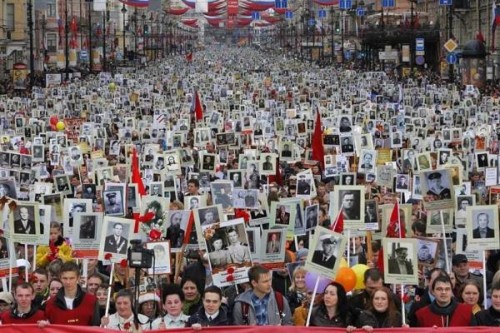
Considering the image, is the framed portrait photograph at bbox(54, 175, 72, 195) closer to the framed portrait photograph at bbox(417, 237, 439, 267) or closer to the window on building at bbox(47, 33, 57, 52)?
the framed portrait photograph at bbox(417, 237, 439, 267)

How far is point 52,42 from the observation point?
98.4m

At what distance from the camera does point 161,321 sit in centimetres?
1038

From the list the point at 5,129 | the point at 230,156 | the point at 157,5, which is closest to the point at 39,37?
the point at 157,5

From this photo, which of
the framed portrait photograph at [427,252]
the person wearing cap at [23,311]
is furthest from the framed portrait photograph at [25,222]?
the framed portrait photograph at [427,252]

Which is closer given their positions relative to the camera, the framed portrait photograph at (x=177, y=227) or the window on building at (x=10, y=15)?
the framed portrait photograph at (x=177, y=227)

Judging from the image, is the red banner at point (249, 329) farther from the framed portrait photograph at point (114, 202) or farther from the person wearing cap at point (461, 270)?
the framed portrait photograph at point (114, 202)

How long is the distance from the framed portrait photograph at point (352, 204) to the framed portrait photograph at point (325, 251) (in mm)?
2461

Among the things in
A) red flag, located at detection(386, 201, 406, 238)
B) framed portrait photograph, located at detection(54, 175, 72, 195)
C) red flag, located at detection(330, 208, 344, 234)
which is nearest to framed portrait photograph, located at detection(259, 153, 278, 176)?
framed portrait photograph, located at detection(54, 175, 72, 195)

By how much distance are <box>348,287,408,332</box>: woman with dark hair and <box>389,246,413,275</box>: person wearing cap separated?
802 mm

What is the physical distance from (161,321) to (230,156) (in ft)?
51.2

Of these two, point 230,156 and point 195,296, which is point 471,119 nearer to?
point 230,156

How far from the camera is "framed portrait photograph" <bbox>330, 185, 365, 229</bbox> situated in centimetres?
1361

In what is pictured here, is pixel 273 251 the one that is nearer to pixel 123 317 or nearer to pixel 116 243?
pixel 116 243

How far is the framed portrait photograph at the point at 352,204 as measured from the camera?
44.7ft
